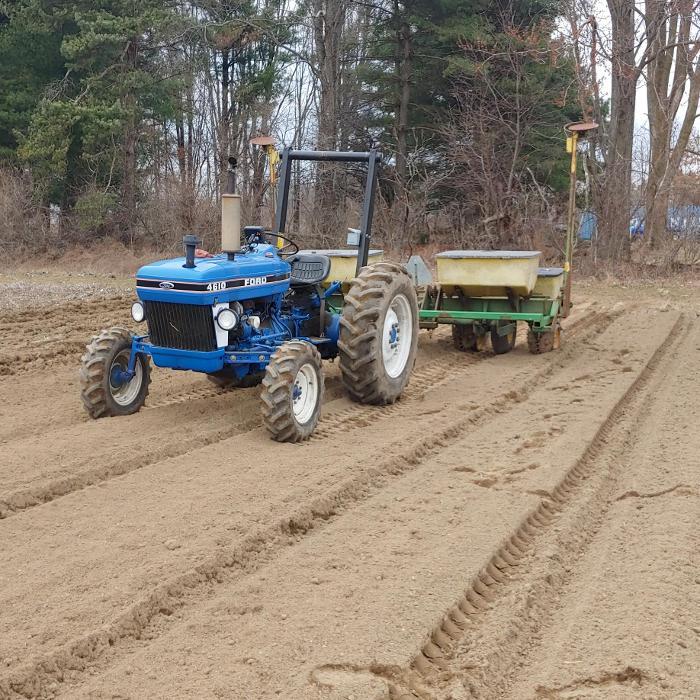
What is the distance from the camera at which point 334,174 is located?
22.8 m

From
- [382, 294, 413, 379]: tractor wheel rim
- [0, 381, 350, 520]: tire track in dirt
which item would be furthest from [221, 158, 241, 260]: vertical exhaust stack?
[382, 294, 413, 379]: tractor wheel rim

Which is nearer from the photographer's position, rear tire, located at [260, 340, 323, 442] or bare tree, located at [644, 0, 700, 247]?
rear tire, located at [260, 340, 323, 442]

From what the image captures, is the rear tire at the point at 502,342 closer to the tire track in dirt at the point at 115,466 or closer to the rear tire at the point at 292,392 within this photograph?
the tire track in dirt at the point at 115,466

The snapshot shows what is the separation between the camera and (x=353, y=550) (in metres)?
4.18

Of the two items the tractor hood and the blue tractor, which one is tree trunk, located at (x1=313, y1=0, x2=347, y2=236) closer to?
the blue tractor

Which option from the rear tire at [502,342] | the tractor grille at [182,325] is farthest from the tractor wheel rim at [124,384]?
the rear tire at [502,342]

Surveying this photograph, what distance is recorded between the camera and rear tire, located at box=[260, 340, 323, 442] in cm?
576

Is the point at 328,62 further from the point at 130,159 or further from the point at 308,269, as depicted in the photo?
the point at 308,269

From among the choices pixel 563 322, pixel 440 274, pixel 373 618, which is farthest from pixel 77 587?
pixel 563 322

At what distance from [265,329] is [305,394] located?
29.0 inches

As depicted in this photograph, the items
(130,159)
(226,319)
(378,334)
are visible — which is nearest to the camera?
(226,319)

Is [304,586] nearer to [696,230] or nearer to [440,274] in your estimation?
[440,274]

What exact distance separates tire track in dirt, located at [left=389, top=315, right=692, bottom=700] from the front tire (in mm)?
3173

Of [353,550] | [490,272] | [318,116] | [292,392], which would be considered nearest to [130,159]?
[318,116]
